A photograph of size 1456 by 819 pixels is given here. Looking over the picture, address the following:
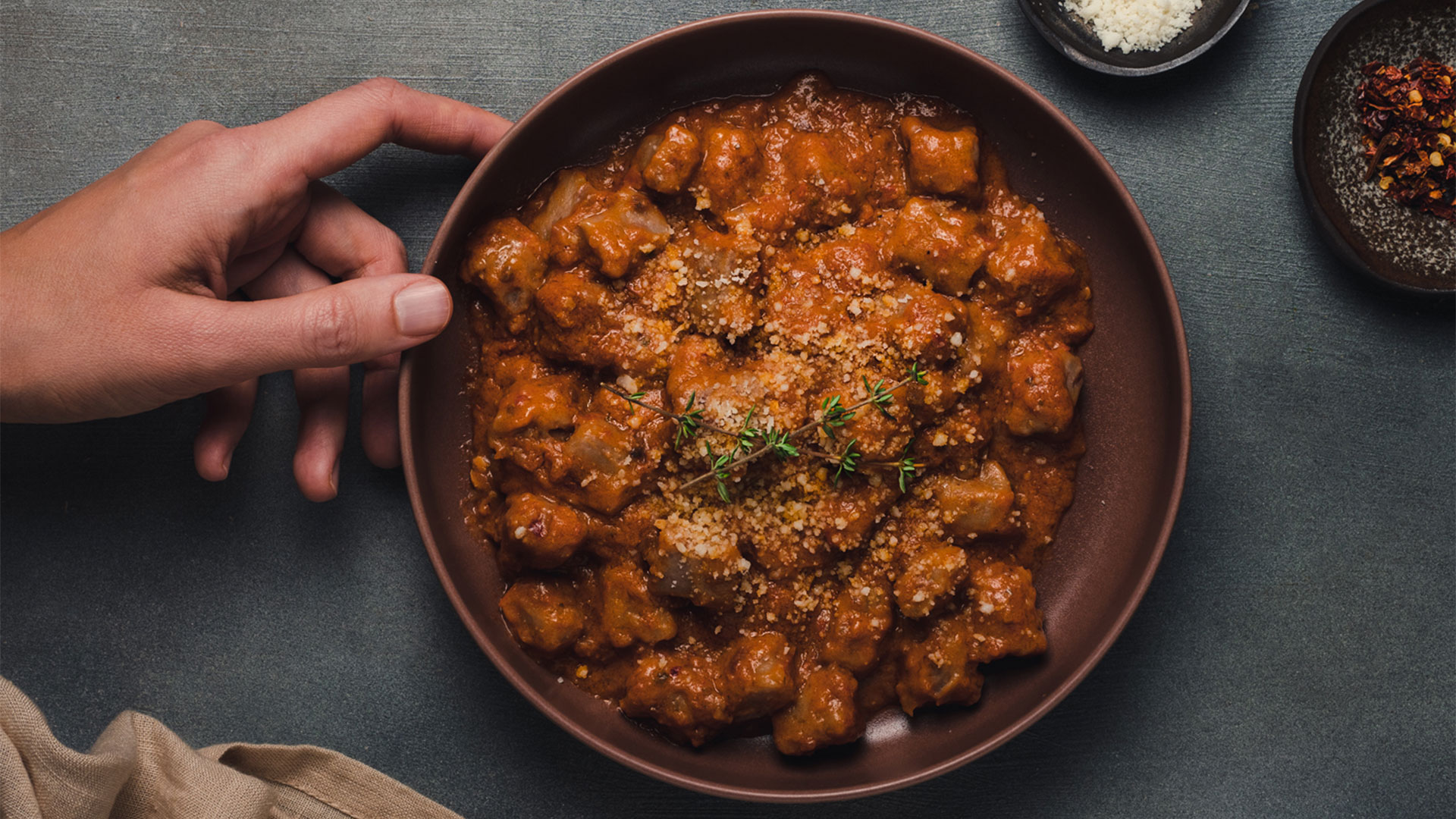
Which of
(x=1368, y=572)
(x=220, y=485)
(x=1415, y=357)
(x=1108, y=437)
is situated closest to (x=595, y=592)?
(x=220, y=485)

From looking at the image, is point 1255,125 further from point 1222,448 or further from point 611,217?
point 611,217

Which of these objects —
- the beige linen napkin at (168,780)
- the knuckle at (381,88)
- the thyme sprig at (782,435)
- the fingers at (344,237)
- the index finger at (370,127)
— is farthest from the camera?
the fingers at (344,237)

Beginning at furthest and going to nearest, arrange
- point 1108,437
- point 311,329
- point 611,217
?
point 1108,437 → point 611,217 → point 311,329

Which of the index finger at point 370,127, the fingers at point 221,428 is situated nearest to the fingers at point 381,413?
the fingers at point 221,428

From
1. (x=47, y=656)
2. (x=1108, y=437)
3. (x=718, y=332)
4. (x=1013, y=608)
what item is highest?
(x=718, y=332)

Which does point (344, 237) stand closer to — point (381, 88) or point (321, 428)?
point (381, 88)

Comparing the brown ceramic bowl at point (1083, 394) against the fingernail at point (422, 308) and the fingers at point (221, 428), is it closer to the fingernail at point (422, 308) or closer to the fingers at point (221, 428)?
the fingernail at point (422, 308)

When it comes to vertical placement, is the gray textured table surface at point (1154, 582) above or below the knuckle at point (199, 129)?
below

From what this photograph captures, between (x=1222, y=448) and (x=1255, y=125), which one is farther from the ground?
(x=1255, y=125)
